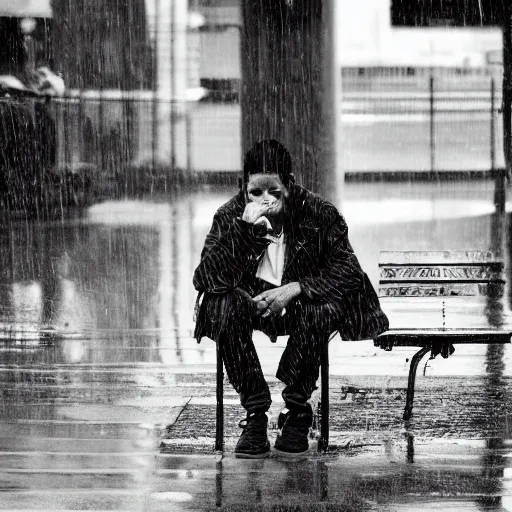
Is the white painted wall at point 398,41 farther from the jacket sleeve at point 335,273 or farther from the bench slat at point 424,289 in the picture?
the jacket sleeve at point 335,273

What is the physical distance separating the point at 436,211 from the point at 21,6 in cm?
338

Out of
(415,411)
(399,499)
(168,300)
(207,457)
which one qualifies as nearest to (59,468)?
(207,457)

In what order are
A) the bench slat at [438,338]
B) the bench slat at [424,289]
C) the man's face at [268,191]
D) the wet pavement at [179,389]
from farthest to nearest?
the bench slat at [424,289]
the bench slat at [438,338]
the man's face at [268,191]
the wet pavement at [179,389]

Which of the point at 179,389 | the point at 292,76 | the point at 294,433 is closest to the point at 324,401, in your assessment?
the point at 294,433

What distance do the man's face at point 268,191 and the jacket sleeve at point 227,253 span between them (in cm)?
11

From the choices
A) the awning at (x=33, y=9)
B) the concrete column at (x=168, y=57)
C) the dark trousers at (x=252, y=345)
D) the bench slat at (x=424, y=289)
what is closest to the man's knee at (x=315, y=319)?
the dark trousers at (x=252, y=345)

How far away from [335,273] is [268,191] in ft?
1.51

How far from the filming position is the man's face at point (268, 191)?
5223 mm

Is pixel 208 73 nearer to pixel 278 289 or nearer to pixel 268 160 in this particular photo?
pixel 268 160

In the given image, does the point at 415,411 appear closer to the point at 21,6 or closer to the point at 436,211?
the point at 436,211

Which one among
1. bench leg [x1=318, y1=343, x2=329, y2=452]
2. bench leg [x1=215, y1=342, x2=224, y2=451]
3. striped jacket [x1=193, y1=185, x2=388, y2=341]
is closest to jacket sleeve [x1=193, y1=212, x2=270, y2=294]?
striped jacket [x1=193, y1=185, x2=388, y2=341]

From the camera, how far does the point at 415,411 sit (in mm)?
6043

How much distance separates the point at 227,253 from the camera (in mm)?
5199

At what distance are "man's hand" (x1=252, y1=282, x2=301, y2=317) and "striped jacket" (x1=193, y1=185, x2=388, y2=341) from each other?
0.22 ft
